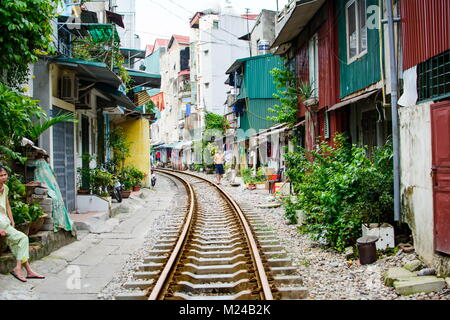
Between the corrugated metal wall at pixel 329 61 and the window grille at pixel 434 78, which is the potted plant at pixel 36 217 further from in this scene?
the corrugated metal wall at pixel 329 61

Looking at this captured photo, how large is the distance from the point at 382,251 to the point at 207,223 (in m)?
5.32

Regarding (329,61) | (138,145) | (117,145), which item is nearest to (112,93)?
(117,145)

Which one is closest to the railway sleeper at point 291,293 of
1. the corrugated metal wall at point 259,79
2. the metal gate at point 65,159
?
the metal gate at point 65,159

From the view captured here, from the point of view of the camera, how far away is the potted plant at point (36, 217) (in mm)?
7830

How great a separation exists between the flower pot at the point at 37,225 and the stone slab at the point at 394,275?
5.66 m

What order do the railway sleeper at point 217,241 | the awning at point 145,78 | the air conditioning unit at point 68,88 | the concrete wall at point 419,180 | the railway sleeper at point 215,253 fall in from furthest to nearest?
the awning at point 145,78
the air conditioning unit at point 68,88
the railway sleeper at point 217,241
the railway sleeper at point 215,253
the concrete wall at point 419,180

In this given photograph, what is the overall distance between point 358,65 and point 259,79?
20.3 metres

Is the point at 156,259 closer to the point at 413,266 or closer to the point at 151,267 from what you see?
the point at 151,267

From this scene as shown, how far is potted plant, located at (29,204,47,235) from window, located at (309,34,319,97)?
9478 mm

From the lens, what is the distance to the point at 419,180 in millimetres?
6836

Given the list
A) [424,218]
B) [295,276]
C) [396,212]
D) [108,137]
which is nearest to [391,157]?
[396,212]

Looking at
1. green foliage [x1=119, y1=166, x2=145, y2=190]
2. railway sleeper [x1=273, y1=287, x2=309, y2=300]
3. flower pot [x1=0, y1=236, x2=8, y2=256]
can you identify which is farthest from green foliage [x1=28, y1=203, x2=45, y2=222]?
green foliage [x1=119, y1=166, x2=145, y2=190]

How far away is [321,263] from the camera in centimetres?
754

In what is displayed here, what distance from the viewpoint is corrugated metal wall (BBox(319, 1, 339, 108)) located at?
12.5 meters
